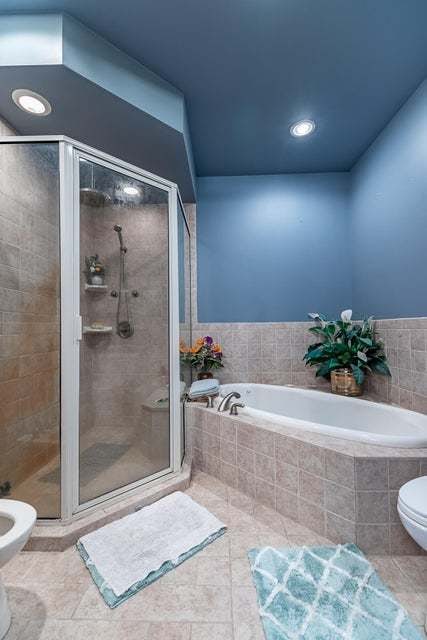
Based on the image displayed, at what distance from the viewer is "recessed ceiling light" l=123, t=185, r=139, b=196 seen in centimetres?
174

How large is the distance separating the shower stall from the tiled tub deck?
0.51 m

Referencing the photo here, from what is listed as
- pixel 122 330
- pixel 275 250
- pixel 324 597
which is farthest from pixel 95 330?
pixel 275 250

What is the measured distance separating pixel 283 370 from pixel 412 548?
1.46m

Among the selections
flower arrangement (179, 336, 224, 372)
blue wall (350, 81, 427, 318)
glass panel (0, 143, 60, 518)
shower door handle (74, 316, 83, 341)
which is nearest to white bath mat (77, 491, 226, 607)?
glass panel (0, 143, 60, 518)

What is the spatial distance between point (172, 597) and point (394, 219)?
2540 millimetres

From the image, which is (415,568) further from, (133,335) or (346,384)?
(133,335)

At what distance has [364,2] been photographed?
4.13ft

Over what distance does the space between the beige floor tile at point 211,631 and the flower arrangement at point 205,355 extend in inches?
60.8

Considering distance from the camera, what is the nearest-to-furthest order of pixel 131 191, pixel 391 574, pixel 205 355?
1. pixel 391 574
2. pixel 131 191
3. pixel 205 355

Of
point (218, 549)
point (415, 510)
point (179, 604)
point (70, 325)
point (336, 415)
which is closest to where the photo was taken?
point (415, 510)

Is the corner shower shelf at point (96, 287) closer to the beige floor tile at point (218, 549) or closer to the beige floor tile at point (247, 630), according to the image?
the beige floor tile at point (218, 549)

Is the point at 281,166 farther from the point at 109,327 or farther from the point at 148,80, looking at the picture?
the point at 109,327

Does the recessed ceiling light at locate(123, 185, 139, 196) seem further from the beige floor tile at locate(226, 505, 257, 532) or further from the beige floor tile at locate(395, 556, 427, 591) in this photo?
the beige floor tile at locate(395, 556, 427, 591)

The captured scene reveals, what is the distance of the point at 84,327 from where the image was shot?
4.91 ft
